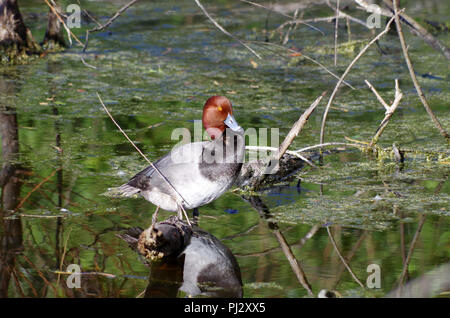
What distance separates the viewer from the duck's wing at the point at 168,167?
457 centimetres

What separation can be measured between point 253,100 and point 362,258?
4.12 metres

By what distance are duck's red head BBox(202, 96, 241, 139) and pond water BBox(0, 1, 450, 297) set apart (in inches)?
24.8

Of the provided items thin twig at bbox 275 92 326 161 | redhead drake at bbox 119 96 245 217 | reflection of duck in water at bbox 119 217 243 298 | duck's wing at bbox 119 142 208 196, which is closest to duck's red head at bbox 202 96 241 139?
redhead drake at bbox 119 96 245 217

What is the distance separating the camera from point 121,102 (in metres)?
7.93

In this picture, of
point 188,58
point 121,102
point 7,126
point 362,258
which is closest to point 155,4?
point 188,58

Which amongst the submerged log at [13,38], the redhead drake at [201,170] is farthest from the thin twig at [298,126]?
the submerged log at [13,38]

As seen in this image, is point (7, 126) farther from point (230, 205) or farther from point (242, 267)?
point (242, 267)

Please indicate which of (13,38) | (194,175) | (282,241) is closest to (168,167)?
(194,175)

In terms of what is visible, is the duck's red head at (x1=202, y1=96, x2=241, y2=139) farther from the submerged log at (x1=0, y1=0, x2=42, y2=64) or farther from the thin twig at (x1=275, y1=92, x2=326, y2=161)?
the submerged log at (x1=0, y1=0, x2=42, y2=64)

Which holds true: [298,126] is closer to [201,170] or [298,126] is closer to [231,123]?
[231,123]

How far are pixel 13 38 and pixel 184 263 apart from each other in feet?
21.3

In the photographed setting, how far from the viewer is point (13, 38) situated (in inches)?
379

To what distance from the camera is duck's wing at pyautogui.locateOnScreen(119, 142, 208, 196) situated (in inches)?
180
